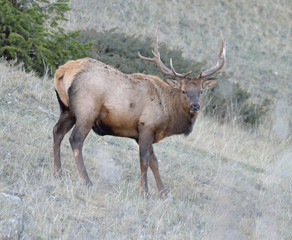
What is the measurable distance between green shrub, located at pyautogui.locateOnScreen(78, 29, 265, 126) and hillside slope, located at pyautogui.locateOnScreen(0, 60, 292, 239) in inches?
142

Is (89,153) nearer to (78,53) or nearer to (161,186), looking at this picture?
(161,186)

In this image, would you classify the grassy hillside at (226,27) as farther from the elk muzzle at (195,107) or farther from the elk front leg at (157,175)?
the elk muzzle at (195,107)

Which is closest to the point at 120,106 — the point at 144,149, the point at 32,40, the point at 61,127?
the point at 144,149

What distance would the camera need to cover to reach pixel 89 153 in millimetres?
8461

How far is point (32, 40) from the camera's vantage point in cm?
1120

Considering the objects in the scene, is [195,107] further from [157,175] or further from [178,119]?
[157,175]

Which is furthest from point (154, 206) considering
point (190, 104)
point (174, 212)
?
point (190, 104)

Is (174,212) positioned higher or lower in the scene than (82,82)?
lower

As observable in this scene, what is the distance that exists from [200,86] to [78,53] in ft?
16.2

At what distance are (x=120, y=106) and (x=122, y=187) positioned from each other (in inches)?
45.1

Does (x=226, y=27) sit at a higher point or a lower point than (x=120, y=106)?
lower

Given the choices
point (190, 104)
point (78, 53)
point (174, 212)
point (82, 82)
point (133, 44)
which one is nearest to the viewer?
point (174, 212)

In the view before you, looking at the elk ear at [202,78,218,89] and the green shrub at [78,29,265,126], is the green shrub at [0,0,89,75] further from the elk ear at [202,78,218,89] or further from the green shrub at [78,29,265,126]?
the elk ear at [202,78,218,89]

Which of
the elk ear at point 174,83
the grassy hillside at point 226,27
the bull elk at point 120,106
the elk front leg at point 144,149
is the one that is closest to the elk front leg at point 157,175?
the bull elk at point 120,106
